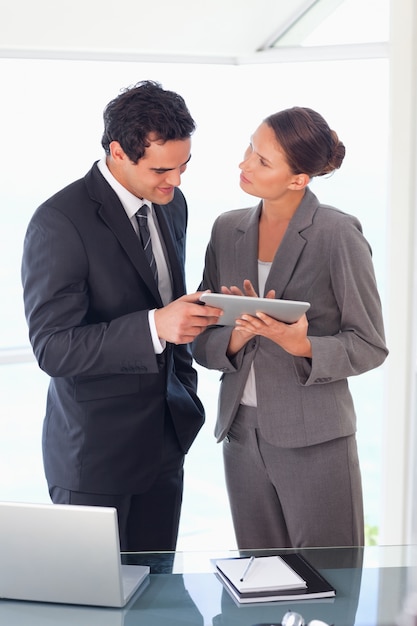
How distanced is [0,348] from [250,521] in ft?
7.77

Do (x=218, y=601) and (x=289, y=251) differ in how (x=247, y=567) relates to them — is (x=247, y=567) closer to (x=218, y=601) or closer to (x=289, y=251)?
(x=218, y=601)

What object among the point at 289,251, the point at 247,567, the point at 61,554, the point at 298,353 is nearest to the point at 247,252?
the point at 289,251

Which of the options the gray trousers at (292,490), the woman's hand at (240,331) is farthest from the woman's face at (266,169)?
the gray trousers at (292,490)

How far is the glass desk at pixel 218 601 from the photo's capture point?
1677 millimetres

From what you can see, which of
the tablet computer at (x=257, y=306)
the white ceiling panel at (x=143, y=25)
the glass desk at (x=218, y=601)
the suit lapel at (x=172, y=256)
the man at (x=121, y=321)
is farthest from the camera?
the white ceiling panel at (x=143, y=25)

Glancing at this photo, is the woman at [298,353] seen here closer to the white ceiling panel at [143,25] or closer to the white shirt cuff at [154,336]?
the white shirt cuff at [154,336]

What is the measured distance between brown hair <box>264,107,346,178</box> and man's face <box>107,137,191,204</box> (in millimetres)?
289

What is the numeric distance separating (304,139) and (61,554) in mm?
1323

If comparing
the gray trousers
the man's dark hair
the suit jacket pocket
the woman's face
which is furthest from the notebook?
the man's dark hair

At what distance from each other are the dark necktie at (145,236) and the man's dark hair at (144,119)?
18 centimetres

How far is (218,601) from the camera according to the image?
175 centimetres

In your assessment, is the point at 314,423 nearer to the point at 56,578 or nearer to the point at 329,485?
the point at 329,485

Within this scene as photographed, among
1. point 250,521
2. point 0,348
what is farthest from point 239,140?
point 250,521

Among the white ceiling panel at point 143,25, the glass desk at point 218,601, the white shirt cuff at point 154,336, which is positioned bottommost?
the glass desk at point 218,601
